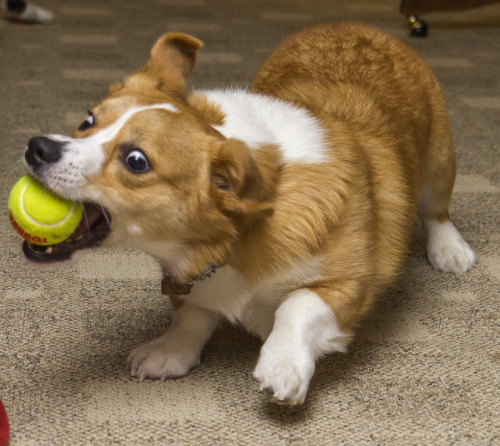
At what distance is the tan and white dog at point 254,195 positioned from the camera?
4.32 ft

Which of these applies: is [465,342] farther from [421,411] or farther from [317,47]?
[317,47]

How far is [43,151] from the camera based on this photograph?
4.20ft

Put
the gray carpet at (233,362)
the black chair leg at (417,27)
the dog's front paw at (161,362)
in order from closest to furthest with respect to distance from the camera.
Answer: the gray carpet at (233,362) < the dog's front paw at (161,362) < the black chair leg at (417,27)

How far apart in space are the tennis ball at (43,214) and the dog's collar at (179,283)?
250 mm

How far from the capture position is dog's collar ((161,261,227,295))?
1428 mm

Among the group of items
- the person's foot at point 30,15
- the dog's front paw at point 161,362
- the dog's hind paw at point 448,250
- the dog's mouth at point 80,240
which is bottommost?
the person's foot at point 30,15

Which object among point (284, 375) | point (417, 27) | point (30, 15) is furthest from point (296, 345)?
point (30, 15)

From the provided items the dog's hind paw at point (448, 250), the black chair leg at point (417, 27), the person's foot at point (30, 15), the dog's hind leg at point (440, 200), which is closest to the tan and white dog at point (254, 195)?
the dog's hind leg at point (440, 200)

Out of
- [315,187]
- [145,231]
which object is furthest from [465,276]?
[145,231]

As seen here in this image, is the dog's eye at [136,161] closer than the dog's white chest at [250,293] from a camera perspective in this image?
Yes

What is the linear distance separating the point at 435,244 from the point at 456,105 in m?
1.22

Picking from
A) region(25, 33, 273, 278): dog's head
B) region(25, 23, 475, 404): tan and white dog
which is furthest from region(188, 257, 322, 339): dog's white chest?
region(25, 33, 273, 278): dog's head

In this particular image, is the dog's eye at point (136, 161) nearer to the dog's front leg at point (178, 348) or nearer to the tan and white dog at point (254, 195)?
the tan and white dog at point (254, 195)

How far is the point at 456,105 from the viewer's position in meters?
3.11
